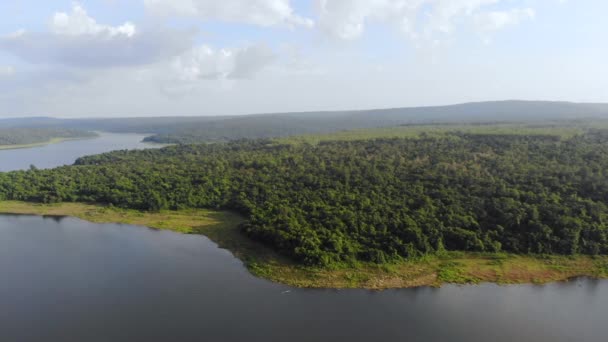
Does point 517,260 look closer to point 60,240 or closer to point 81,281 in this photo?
point 81,281

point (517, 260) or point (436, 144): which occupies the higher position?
point (436, 144)

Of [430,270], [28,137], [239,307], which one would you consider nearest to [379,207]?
[430,270]

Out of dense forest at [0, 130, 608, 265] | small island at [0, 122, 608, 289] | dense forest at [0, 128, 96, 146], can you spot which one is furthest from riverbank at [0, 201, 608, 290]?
dense forest at [0, 128, 96, 146]

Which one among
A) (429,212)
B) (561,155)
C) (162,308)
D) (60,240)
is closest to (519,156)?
(561,155)

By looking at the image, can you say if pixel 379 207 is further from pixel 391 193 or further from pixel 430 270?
pixel 430 270

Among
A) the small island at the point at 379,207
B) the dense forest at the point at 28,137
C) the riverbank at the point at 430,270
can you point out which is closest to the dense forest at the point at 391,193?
the small island at the point at 379,207
